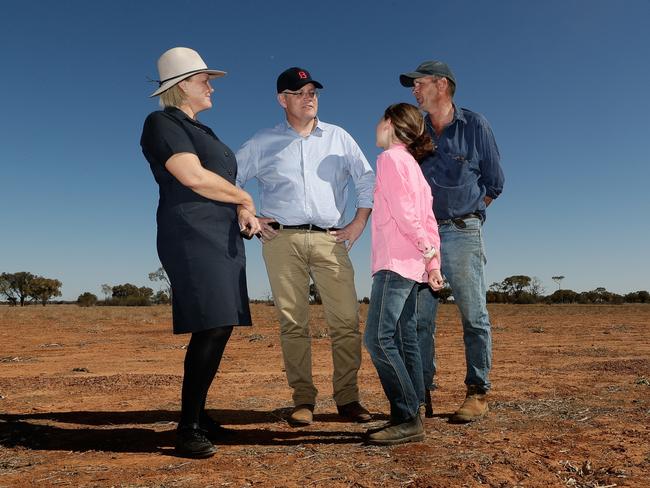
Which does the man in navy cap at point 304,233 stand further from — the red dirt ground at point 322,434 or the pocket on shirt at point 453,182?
the pocket on shirt at point 453,182

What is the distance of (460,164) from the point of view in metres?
4.25

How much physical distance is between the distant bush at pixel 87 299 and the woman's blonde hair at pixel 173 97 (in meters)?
62.3

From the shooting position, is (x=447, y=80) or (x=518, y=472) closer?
(x=518, y=472)

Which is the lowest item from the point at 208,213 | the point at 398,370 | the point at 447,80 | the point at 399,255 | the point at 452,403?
the point at 452,403

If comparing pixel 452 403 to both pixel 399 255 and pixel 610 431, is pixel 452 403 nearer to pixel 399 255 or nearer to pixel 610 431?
pixel 610 431

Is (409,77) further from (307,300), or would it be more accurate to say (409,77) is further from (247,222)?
(307,300)

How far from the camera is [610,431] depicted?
3873 millimetres

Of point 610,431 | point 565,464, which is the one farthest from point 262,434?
point 610,431

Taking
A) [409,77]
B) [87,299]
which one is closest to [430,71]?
[409,77]

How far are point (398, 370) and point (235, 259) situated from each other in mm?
1165

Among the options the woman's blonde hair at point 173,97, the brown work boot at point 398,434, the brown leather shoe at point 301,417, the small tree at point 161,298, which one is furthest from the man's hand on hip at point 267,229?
the small tree at point 161,298

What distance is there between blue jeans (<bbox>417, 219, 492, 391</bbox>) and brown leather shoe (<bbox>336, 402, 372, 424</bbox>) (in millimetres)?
580

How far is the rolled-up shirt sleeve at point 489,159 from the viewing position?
14.1 ft

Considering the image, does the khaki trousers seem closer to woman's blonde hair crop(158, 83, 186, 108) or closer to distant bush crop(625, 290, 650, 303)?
woman's blonde hair crop(158, 83, 186, 108)
